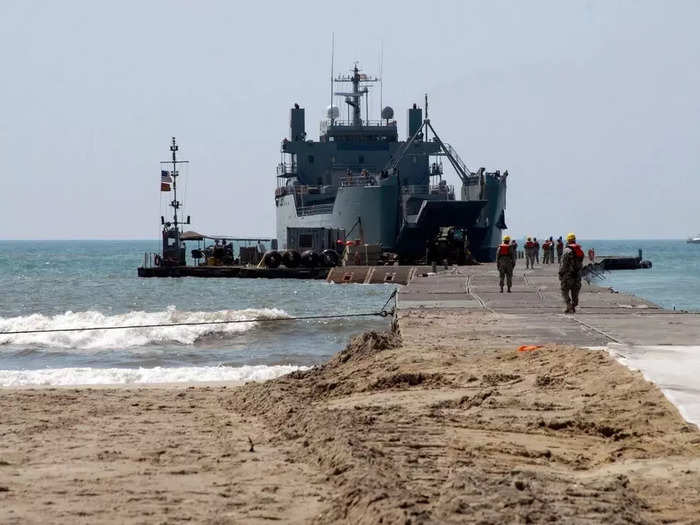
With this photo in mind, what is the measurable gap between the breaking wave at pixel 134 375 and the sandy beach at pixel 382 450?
4.09m

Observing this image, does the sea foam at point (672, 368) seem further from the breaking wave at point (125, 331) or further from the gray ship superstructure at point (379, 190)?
the gray ship superstructure at point (379, 190)

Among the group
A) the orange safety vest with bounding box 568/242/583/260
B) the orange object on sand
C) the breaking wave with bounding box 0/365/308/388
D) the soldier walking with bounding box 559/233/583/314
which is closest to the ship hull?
the soldier walking with bounding box 559/233/583/314

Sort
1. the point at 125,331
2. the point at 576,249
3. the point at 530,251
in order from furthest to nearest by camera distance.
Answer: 1. the point at 530,251
2. the point at 125,331
3. the point at 576,249

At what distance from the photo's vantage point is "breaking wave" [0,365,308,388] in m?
17.8

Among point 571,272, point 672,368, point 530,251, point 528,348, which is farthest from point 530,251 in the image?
point 672,368

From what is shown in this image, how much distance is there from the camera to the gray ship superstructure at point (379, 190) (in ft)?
184

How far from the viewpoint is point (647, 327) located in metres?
16.4

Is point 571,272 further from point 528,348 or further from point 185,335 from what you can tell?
point 185,335

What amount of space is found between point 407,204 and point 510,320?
40705mm

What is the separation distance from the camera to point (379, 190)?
183 ft

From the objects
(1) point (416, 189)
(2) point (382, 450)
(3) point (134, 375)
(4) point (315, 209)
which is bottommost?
(3) point (134, 375)

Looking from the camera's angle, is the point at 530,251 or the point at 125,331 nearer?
the point at 125,331

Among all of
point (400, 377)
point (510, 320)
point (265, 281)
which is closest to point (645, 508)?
point (400, 377)

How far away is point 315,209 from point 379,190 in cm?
1006
